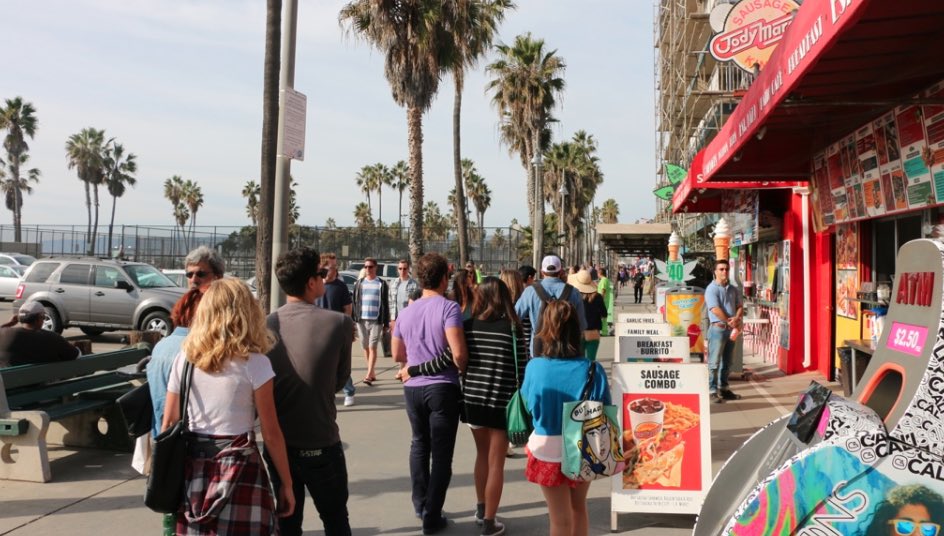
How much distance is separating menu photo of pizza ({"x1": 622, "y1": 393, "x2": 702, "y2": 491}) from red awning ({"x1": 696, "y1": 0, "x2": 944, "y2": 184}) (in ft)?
8.84

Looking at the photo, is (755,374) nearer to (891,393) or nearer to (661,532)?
(661,532)

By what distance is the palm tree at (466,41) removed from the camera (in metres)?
25.1

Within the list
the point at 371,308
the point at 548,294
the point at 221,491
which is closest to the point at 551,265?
the point at 548,294

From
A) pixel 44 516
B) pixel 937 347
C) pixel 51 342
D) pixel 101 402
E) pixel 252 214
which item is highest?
pixel 252 214

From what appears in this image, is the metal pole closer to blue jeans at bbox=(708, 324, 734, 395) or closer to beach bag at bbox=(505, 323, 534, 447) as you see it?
beach bag at bbox=(505, 323, 534, 447)

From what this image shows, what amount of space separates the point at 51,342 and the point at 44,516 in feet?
7.75

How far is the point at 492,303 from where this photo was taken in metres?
5.62

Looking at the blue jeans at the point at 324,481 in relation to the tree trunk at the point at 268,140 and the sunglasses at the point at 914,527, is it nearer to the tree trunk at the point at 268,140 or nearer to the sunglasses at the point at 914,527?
the sunglasses at the point at 914,527

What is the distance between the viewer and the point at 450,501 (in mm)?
6371

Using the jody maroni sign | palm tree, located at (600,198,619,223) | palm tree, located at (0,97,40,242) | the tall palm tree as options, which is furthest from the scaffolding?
palm tree, located at (600,198,619,223)

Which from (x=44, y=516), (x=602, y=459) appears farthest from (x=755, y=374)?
(x=44, y=516)

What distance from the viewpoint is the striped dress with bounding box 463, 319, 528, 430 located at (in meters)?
5.44

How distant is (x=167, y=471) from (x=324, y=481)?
0.96 meters

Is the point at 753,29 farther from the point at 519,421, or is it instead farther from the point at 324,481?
the point at 324,481
